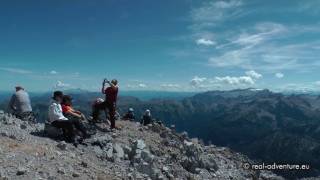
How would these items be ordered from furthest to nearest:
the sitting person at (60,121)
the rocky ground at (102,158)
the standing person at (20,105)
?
the standing person at (20,105), the sitting person at (60,121), the rocky ground at (102,158)

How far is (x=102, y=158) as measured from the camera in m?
23.0

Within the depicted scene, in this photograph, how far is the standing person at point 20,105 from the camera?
29.4 metres

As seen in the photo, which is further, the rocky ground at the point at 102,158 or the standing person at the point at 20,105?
the standing person at the point at 20,105

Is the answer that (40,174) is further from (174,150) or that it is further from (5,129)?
(174,150)

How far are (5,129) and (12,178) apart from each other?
7.99 m

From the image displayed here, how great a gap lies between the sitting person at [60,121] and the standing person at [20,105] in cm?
676

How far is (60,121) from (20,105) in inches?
301

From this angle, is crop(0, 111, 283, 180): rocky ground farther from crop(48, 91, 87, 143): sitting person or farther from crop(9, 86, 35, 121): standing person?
crop(9, 86, 35, 121): standing person

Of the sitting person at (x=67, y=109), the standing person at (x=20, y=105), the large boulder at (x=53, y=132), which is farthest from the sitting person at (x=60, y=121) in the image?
the standing person at (x=20, y=105)

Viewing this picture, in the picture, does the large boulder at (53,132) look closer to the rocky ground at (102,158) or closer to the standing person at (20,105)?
the rocky ground at (102,158)

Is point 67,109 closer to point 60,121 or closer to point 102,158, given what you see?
point 60,121

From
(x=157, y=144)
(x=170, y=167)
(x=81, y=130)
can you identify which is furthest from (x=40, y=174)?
(x=157, y=144)

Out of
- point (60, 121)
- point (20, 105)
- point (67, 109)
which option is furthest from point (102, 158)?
point (20, 105)

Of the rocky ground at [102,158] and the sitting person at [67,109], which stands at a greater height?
the sitting person at [67,109]
